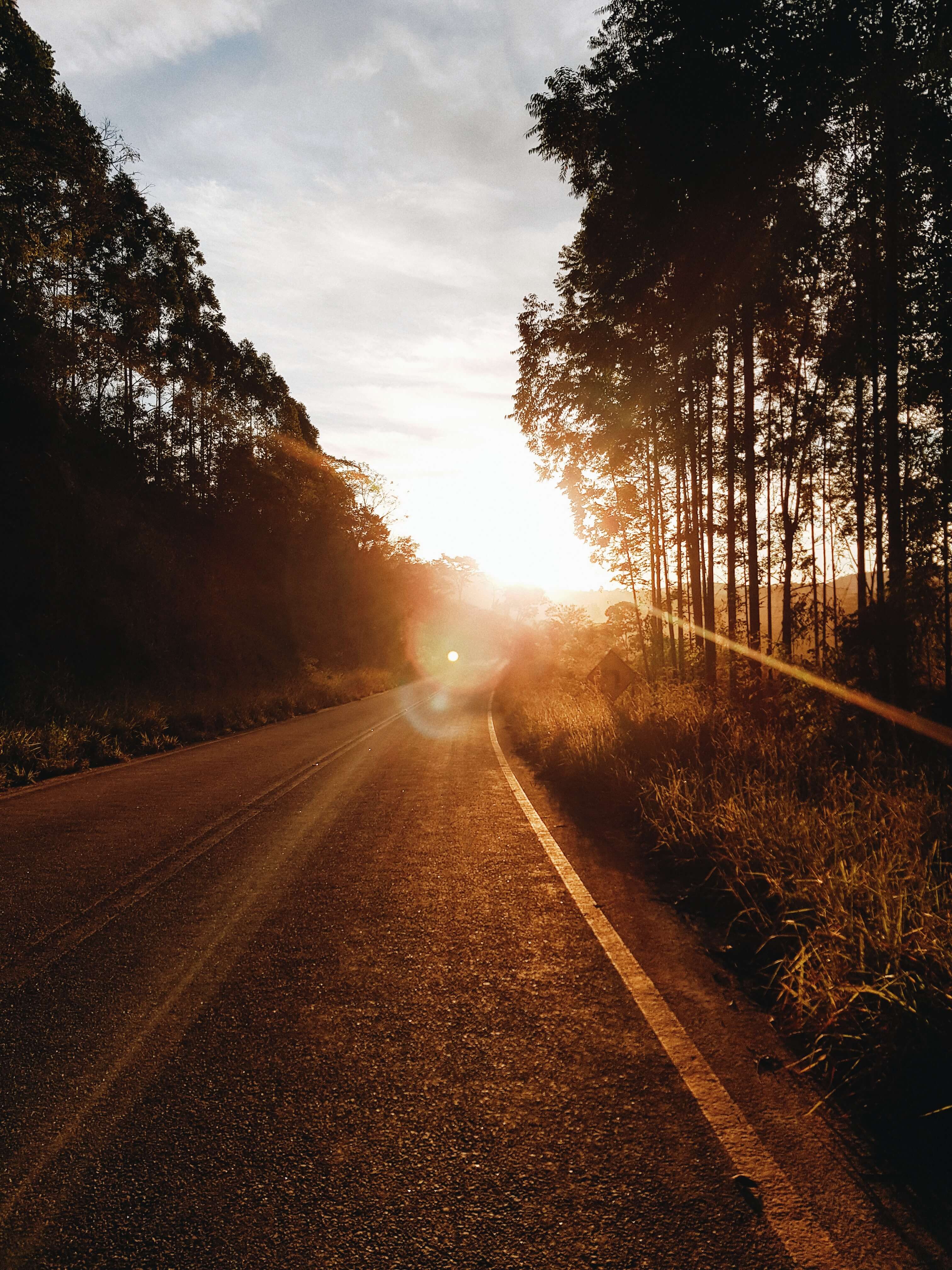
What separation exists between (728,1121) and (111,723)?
1440 centimetres

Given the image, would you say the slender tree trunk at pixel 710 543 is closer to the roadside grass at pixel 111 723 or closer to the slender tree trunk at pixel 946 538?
the slender tree trunk at pixel 946 538

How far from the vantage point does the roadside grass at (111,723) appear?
37.2ft

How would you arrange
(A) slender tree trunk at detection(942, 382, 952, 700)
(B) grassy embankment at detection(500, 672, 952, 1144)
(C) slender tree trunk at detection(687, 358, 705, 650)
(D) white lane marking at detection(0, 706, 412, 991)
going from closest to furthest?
(B) grassy embankment at detection(500, 672, 952, 1144) < (D) white lane marking at detection(0, 706, 412, 991) < (A) slender tree trunk at detection(942, 382, 952, 700) < (C) slender tree trunk at detection(687, 358, 705, 650)

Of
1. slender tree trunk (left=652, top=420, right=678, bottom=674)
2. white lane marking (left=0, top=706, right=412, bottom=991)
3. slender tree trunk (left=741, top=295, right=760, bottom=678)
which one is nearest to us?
white lane marking (left=0, top=706, right=412, bottom=991)

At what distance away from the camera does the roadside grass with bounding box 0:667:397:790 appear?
37.2 feet

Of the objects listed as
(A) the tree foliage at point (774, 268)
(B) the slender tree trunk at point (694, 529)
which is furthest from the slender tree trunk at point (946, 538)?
(B) the slender tree trunk at point (694, 529)

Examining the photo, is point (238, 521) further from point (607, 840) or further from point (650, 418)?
point (607, 840)

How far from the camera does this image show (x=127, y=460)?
30016mm

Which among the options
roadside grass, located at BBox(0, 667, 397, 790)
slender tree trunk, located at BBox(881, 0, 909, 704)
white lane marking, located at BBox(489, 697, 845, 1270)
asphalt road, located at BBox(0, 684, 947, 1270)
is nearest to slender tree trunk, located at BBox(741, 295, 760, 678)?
slender tree trunk, located at BBox(881, 0, 909, 704)

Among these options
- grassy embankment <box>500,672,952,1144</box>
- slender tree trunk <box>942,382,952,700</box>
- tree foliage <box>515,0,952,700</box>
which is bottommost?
grassy embankment <box>500,672,952,1144</box>

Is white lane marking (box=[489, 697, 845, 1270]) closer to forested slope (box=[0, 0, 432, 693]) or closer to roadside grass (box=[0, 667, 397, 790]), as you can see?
roadside grass (box=[0, 667, 397, 790])

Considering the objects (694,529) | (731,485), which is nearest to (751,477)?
(731,485)

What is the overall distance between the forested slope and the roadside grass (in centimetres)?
258

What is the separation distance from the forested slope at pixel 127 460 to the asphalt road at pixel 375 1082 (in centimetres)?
1545
